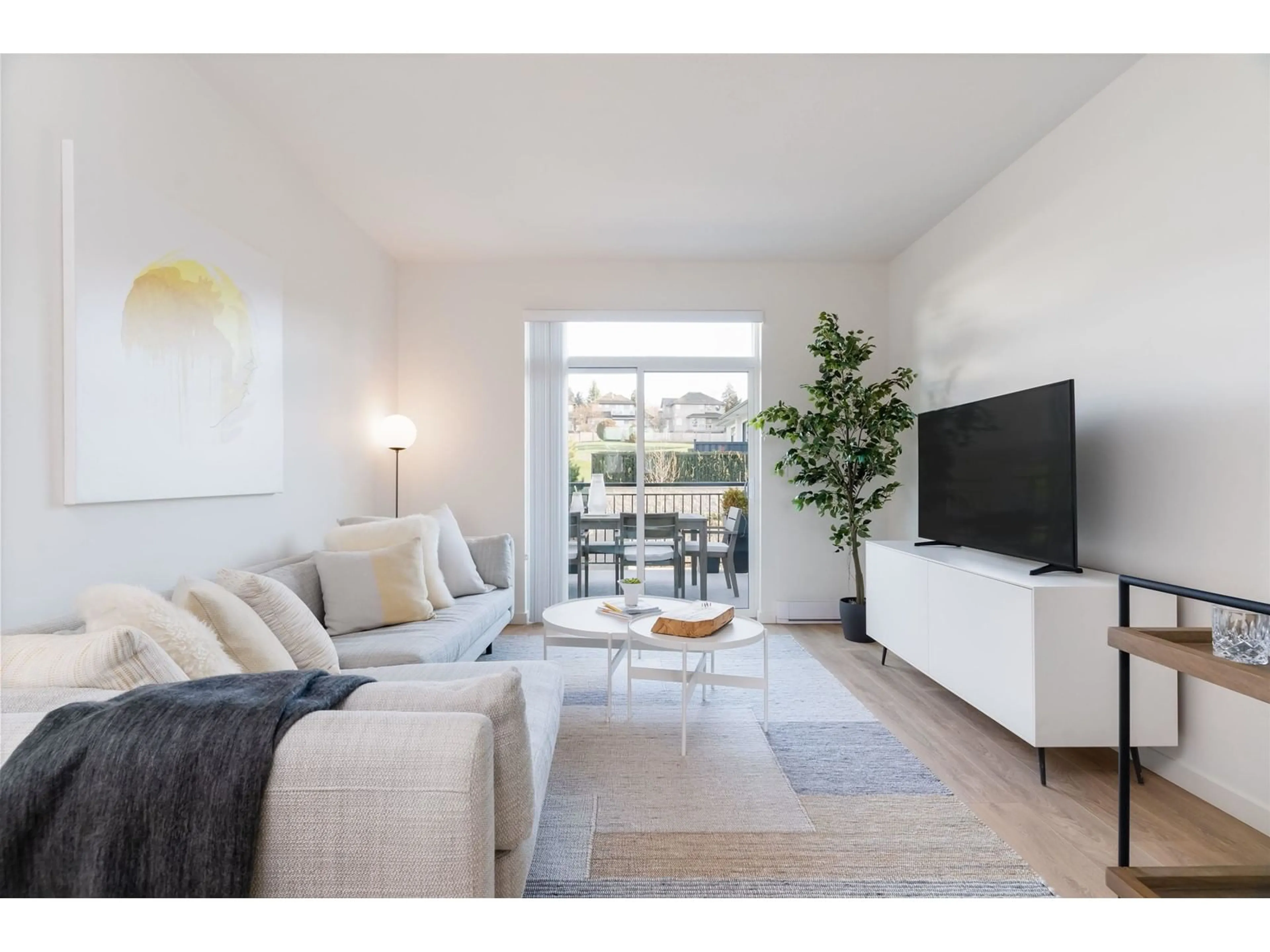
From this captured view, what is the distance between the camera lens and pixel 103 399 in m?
2.04

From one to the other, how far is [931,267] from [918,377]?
700 millimetres

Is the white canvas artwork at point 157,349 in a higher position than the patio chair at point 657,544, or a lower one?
higher

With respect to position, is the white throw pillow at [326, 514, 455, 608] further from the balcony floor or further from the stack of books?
the balcony floor

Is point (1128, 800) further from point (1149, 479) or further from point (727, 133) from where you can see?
point (727, 133)

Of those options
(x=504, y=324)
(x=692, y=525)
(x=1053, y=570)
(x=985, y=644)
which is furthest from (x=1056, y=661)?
(x=504, y=324)

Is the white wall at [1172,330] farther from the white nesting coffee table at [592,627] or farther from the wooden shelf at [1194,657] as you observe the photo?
the white nesting coffee table at [592,627]

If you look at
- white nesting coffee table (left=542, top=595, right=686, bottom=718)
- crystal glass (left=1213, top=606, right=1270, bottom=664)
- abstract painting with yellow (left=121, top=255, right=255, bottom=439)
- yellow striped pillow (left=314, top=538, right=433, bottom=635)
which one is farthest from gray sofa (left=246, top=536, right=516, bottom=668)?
crystal glass (left=1213, top=606, right=1270, bottom=664)

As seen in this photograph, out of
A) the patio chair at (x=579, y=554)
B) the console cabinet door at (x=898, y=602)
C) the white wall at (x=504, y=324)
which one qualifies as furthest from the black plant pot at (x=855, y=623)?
the patio chair at (x=579, y=554)

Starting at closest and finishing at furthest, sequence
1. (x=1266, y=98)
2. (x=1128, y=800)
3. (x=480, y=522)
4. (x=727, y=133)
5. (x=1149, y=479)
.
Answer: (x=1128, y=800)
(x=1266, y=98)
(x=1149, y=479)
(x=727, y=133)
(x=480, y=522)

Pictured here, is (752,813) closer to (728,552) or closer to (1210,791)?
(1210,791)

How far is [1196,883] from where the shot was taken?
4.66 ft

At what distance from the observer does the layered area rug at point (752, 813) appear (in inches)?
70.0

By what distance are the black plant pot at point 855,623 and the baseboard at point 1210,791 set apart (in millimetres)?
1905
